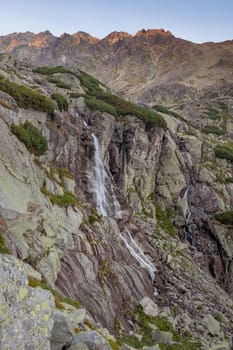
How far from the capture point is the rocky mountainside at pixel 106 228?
44.8 ft

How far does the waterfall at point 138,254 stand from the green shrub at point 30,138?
10986 millimetres

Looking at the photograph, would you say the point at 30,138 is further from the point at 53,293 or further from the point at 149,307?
the point at 149,307

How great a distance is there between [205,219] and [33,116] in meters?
28.4

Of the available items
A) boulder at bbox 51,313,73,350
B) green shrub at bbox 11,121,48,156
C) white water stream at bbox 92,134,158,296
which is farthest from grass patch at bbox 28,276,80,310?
white water stream at bbox 92,134,158,296

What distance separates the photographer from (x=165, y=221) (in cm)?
4744

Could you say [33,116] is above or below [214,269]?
above

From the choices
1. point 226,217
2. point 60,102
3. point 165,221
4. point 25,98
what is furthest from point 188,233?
point 25,98

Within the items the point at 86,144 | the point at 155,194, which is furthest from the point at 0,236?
the point at 155,194

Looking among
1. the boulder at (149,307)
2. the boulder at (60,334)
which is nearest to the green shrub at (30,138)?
the boulder at (149,307)

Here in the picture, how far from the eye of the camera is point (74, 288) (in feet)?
69.4

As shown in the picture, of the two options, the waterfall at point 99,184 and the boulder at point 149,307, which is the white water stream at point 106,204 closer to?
the waterfall at point 99,184

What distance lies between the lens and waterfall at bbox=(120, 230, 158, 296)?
3123cm

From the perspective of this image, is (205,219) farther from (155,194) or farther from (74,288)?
(74,288)

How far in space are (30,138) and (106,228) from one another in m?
10.0
